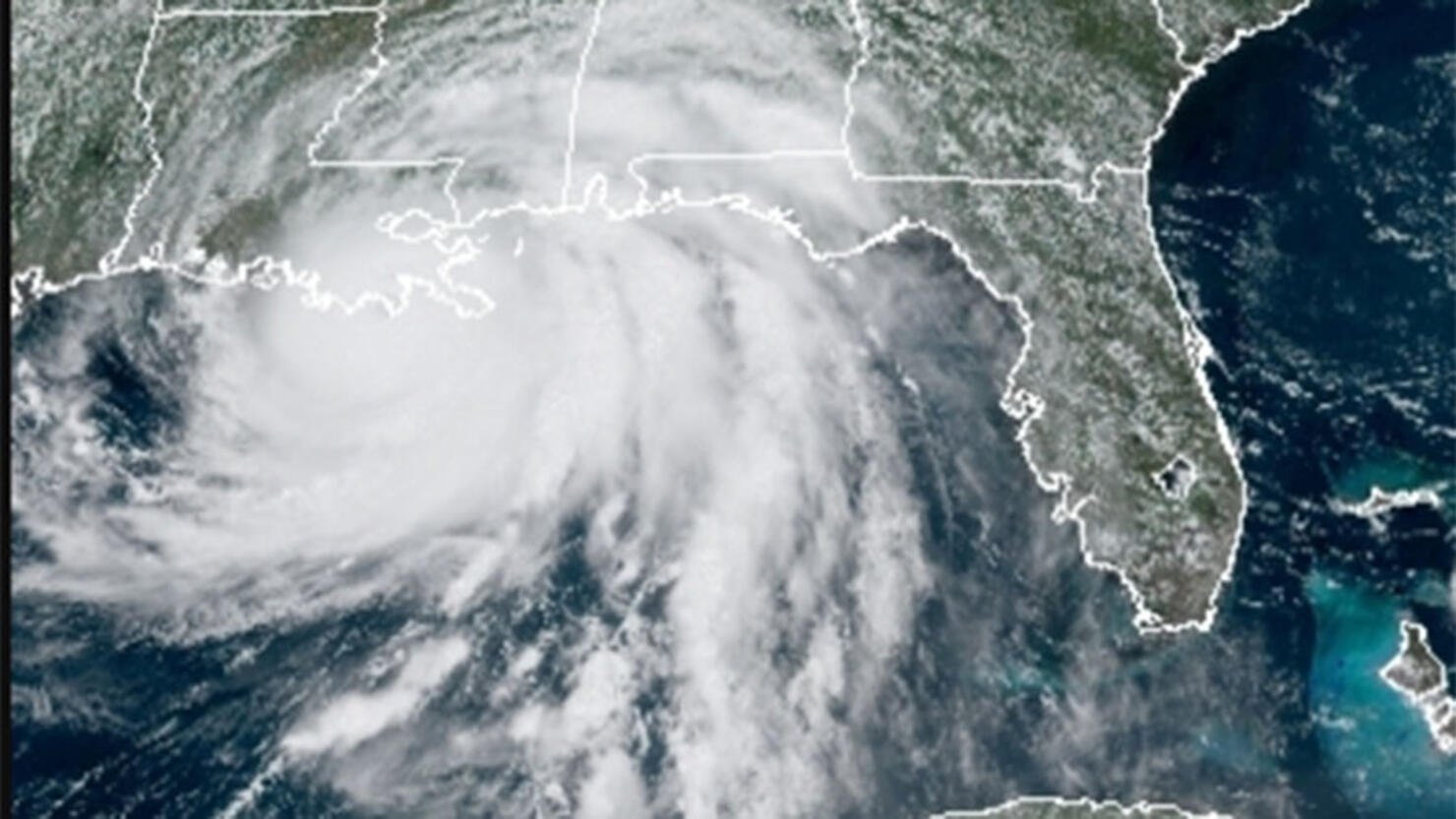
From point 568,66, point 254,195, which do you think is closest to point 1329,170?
point 568,66

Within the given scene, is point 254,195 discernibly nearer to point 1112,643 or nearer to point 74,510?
point 74,510

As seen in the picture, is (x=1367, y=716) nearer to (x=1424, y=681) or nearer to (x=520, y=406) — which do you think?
(x=1424, y=681)

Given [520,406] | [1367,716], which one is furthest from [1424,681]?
[520,406]

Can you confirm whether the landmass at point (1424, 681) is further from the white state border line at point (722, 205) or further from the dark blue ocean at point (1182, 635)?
the white state border line at point (722, 205)

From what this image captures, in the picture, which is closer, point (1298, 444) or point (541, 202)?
point (1298, 444)

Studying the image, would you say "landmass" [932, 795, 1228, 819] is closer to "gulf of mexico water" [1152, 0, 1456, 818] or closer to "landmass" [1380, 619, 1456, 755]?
"gulf of mexico water" [1152, 0, 1456, 818]

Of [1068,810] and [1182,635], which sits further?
[1182,635]
